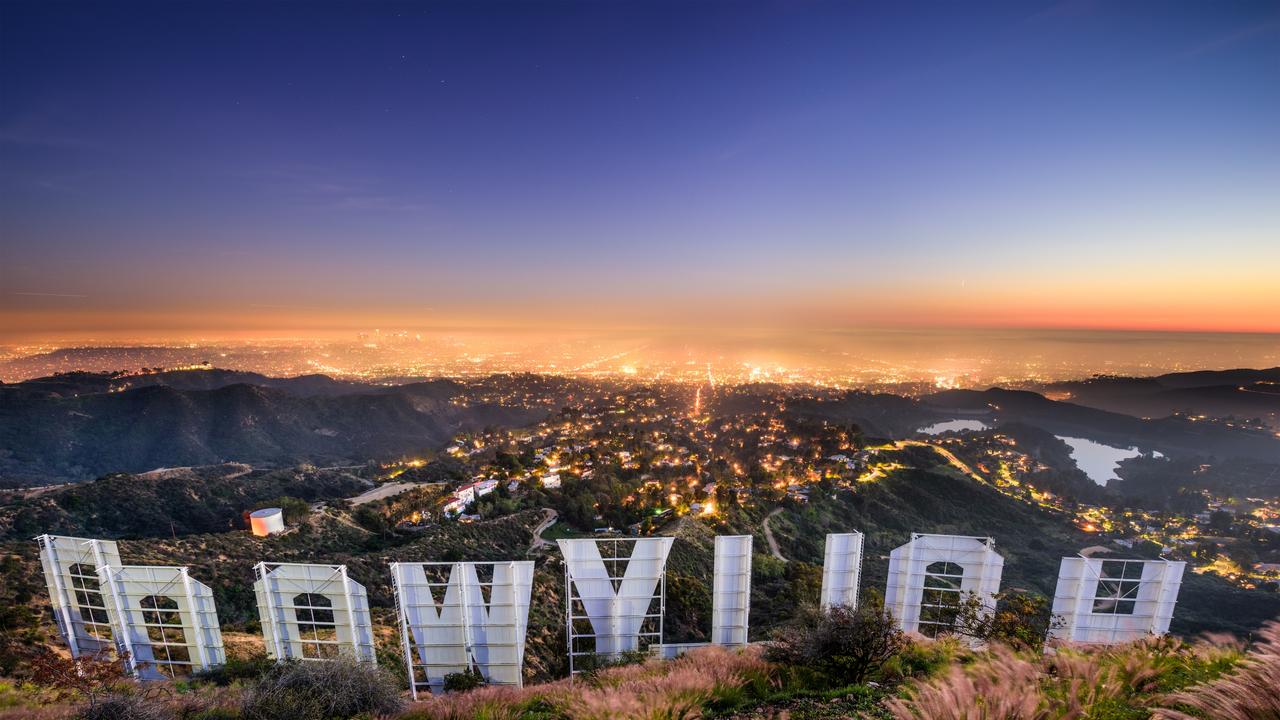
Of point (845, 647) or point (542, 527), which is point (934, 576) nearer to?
point (845, 647)

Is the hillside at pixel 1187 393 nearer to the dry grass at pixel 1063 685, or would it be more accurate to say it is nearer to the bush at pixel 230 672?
the dry grass at pixel 1063 685

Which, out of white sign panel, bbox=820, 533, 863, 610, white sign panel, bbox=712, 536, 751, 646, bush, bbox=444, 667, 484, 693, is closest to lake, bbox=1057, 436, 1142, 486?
white sign panel, bbox=820, 533, 863, 610

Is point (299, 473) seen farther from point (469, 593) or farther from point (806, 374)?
point (806, 374)

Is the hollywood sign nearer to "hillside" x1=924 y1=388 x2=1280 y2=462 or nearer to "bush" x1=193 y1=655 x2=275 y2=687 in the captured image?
"bush" x1=193 y1=655 x2=275 y2=687

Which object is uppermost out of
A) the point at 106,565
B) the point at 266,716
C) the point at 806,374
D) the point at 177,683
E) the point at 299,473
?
the point at 266,716

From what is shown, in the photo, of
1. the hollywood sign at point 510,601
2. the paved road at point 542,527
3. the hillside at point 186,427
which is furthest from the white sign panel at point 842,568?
the hillside at point 186,427

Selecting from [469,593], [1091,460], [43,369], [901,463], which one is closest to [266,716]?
[469,593]

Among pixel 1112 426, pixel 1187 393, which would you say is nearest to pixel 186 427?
pixel 1112 426
